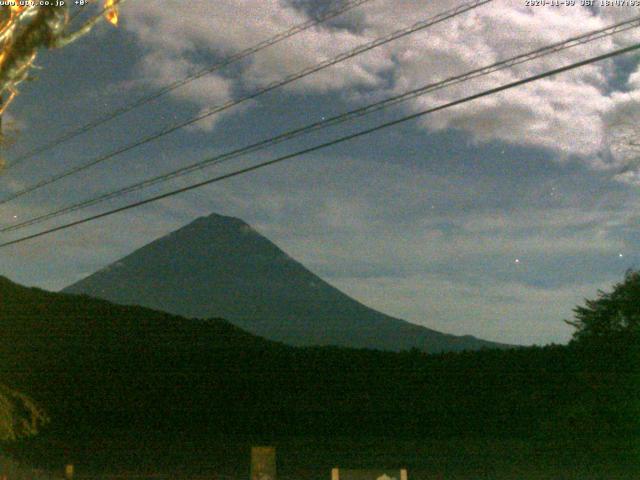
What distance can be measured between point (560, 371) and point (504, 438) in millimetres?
3119

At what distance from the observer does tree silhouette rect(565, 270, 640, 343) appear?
29312 mm

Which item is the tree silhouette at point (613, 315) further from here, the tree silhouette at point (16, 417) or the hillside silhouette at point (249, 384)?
the tree silhouette at point (16, 417)

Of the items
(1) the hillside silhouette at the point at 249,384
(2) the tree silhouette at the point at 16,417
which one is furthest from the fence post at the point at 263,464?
(1) the hillside silhouette at the point at 249,384

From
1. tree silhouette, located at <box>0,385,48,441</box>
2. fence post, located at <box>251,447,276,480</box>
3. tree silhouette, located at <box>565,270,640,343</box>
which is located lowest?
fence post, located at <box>251,447,276,480</box>

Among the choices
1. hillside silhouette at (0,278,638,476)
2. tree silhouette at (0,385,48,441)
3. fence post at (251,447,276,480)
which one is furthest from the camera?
hillside silhouette at (0,278,638,476)

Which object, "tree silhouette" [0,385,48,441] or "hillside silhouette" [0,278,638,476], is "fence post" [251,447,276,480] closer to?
"tree silhouette" [0,385,48,441]

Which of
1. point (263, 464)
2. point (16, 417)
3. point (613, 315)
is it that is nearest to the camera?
point (263, 464)

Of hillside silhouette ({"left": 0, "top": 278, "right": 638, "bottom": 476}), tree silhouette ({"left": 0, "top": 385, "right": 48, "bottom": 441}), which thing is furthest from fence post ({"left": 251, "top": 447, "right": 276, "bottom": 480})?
hillside silhouette ({"left": 0, "top": 278, "right": 638, "bottom": 476})

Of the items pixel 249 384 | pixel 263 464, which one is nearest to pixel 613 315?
pixel 249 384

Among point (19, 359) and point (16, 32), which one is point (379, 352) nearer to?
point (19, 359)

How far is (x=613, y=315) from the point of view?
30516 mm

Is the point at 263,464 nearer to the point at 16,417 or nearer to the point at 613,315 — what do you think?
the point at 16,417

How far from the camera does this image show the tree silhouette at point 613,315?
96.2 feet

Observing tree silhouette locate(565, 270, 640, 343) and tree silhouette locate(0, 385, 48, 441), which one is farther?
tree silhouette locate(565, 270, 640, 343)
